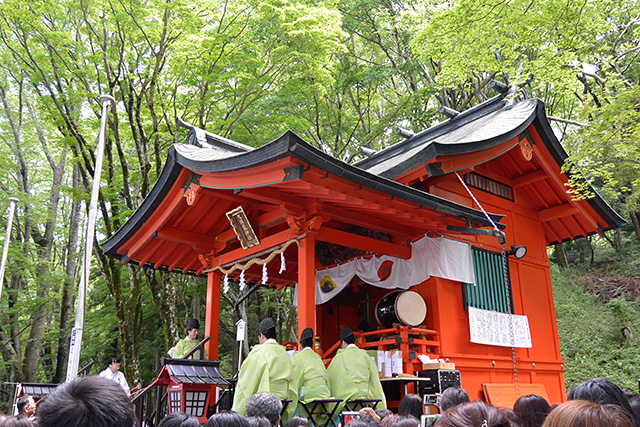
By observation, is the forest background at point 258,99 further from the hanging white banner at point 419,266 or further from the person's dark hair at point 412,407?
the person's dark hair at point 412,407

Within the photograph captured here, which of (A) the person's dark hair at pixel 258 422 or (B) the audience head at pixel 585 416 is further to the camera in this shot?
(A) the person's dark hair at pixel 258 422

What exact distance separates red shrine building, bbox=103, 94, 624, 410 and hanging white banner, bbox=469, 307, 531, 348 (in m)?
0.03

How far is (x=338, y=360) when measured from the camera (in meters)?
6.45

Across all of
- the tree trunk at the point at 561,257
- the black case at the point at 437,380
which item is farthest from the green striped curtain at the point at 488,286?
the tree trunk at the point at 561,257

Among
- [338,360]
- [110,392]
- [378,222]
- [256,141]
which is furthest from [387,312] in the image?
[256,141]

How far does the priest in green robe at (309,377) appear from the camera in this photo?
598 cm

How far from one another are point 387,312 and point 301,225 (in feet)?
7.93

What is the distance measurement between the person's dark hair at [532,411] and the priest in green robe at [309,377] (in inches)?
127

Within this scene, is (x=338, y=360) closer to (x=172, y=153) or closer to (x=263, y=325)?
(x=263, y=325)

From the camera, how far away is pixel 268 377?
5.52 m

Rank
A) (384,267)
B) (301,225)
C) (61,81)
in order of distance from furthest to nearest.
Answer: (61,81)
(384,267)
(301,225)

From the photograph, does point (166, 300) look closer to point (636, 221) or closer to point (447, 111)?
point (447, 111)

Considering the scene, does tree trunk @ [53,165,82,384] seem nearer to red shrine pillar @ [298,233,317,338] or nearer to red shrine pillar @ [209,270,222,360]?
red shrine pillar @ [209,270,222,360]

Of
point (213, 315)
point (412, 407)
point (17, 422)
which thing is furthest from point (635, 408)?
point (213, 315)
